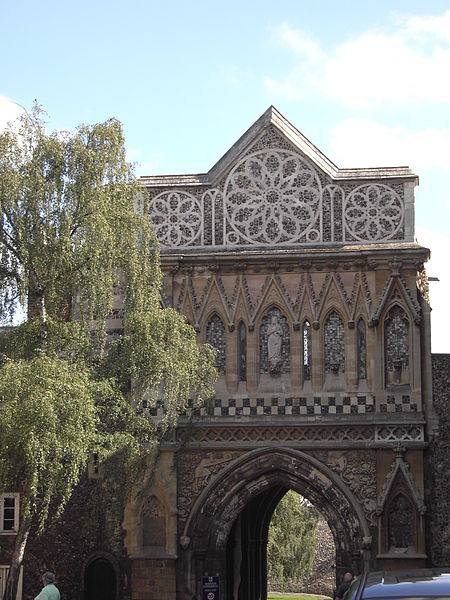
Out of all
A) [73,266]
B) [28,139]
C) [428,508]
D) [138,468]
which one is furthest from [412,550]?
[28,139]

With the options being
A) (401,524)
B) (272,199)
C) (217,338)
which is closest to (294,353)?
(217,338)

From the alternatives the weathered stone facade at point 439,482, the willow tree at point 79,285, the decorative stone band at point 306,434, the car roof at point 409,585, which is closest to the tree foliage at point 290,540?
the decorative stone band at point 306,434

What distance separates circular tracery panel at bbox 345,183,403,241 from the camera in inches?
909

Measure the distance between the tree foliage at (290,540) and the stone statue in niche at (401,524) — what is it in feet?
55.3

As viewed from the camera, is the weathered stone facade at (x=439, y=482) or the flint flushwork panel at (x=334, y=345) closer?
the weathered stone facade at (x=439, y=482)

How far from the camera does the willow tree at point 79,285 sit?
1855 cm

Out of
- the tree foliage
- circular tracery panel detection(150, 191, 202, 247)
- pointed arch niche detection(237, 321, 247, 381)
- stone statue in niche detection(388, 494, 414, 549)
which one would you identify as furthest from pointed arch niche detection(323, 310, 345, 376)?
the tree foliage

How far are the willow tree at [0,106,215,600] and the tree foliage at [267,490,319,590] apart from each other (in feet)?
64.6

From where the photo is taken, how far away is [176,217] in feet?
78.2

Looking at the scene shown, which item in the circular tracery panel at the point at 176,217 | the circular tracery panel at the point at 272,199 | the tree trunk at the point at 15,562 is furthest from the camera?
the circular tracery panel at the point at 176,217

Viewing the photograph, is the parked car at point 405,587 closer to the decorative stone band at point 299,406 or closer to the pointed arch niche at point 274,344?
the decorative stone band at point 299,406

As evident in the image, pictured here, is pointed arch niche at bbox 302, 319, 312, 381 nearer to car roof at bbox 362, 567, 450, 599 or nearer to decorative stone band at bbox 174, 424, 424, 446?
decorative stone band at bbox 174, 424, 424, 446

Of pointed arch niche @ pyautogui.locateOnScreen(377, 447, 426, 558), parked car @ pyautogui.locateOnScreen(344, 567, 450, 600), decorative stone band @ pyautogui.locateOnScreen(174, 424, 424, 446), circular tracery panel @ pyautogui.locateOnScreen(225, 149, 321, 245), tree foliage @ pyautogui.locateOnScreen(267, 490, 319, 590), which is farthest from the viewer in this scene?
tree foliage @ pyautogui.locateOnScreen(267, 490, 319, 590)

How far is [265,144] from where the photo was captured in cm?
2394
